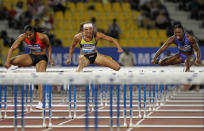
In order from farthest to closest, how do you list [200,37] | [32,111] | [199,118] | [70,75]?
1. [200,37]
2. [32,111]
3. [199,118]
4. [70,75]

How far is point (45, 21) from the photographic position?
802 inches

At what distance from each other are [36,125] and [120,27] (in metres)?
13.1

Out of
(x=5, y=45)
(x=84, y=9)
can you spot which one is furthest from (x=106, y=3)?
(x=5, y=45)

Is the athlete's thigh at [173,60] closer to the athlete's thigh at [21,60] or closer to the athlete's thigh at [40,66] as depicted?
the athlete's thigh at [40,66]

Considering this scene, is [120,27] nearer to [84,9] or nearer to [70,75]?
[84,9]

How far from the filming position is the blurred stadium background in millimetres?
20797

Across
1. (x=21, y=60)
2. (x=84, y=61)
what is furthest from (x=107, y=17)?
(x=21, y=60)

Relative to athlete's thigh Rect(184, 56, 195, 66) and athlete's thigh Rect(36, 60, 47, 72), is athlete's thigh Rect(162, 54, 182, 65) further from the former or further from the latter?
athlete's thigh Rect(36, 60, 47, 72)

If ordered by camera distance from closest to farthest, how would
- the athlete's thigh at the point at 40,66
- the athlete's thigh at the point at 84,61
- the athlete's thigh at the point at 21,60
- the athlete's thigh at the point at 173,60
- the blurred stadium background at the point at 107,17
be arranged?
1. the athlete's thigh at the point at 21,60
2. the athlete's thigh at the point at 84,61
3. the athlete's thigh at the point at 40,66
4. the athlete's thigh at the point at 173,60
5. the blurred stadium background at the point at 107,17

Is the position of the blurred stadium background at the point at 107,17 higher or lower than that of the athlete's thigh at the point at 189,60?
higher

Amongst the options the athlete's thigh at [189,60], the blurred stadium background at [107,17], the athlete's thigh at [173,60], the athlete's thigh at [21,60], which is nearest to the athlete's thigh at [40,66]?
the athlete's thigh at [21,60]

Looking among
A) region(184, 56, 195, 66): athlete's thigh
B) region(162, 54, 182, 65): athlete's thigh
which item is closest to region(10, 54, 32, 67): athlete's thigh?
region(162, 54, 182, 65): athlete's thigh

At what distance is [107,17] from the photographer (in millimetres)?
21797

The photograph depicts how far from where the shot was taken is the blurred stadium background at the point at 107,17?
20.8 meters
